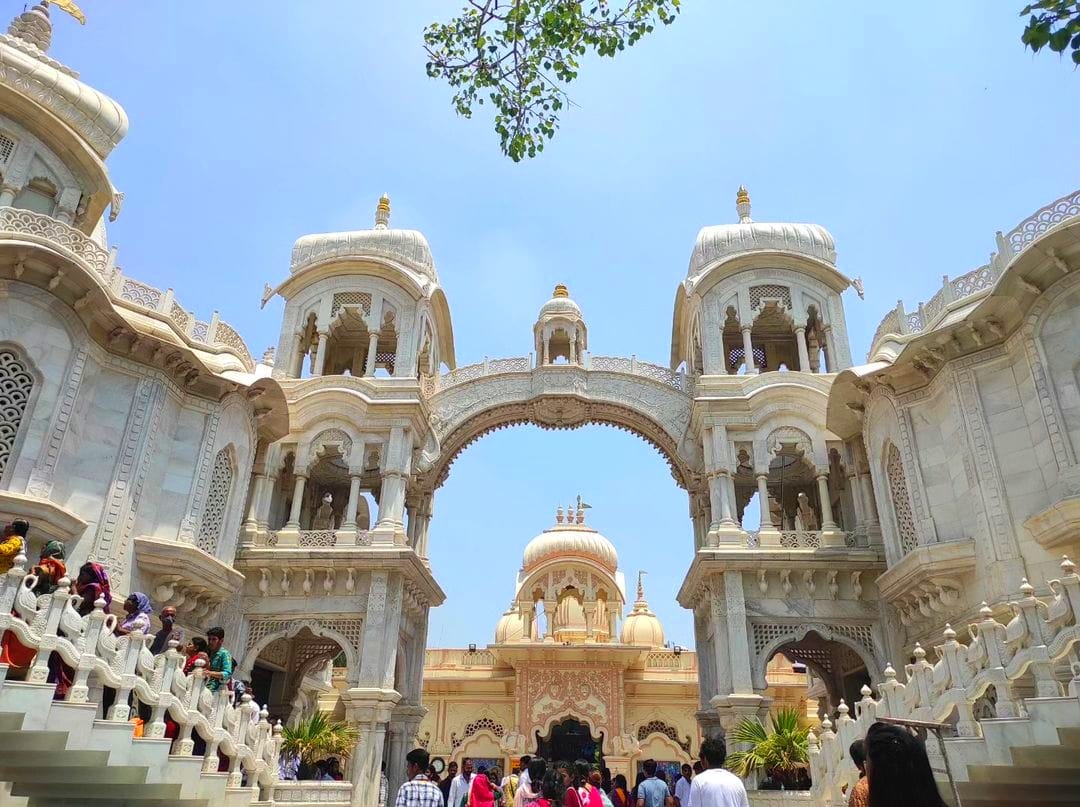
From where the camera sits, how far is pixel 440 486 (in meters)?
23.4

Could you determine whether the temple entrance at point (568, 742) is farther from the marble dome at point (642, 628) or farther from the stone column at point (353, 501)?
the stone column at point (353, 501)

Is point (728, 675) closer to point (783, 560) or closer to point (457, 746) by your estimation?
point (783, 560)

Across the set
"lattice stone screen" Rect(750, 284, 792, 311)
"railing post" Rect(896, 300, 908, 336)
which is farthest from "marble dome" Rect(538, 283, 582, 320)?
"railing post" Rect(896, 300, 908, 336)

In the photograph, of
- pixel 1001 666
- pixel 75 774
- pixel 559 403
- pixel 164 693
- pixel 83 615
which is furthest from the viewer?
pixel 559 403

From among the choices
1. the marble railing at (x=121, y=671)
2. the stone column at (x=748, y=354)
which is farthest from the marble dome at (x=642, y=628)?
the marble railing at (x=121, y=671)

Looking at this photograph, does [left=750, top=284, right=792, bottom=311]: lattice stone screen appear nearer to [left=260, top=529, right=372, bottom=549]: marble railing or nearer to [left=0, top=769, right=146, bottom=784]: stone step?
[left=260, top=529, right=372, bottom=549]: marble railing

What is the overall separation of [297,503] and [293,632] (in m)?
3.18

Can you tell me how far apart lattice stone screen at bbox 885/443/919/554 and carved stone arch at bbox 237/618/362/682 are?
39.1 ft

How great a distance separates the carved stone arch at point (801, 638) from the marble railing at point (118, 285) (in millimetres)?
13185

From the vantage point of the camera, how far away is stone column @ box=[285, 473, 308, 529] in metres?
19.2

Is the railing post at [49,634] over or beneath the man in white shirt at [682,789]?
over

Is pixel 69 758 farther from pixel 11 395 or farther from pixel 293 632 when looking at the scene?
pixel 293 632

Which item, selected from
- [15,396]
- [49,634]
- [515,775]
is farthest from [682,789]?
[15,396]

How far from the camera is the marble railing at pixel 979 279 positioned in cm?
1346
